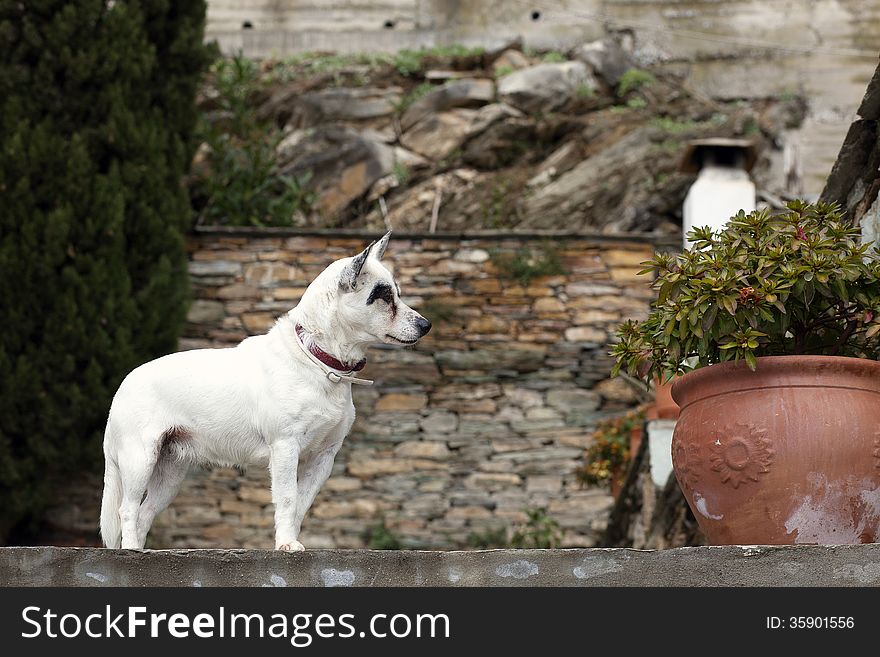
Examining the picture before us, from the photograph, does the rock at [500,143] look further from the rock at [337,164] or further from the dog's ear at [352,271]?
the dog's ear at [352,271]

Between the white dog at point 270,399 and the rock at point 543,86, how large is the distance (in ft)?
32.5

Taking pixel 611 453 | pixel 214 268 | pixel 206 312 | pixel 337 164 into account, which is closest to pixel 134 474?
pixel 611 453

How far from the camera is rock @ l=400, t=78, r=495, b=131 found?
14.0 metres

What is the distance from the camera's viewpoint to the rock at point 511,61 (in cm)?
1487

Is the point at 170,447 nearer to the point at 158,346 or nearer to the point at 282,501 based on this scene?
the point at 282,501

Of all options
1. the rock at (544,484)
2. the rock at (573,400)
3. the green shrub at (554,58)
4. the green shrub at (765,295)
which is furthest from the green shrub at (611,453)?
the green shrub at (554,58)

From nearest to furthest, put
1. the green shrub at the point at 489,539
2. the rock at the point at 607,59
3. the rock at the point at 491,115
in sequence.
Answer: the green shrub at the point at 489,539 → the rock at the point at 491,115 → the rock at the point at 607,59

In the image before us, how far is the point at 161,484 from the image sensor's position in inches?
171

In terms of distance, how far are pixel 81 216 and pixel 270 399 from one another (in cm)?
615

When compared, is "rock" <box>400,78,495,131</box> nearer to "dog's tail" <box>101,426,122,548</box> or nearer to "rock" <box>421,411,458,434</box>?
"rock" <box>421,411,458,434</box>

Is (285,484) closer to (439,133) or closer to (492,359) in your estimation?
(492,359)

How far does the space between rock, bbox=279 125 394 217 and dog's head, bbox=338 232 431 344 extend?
803cm
